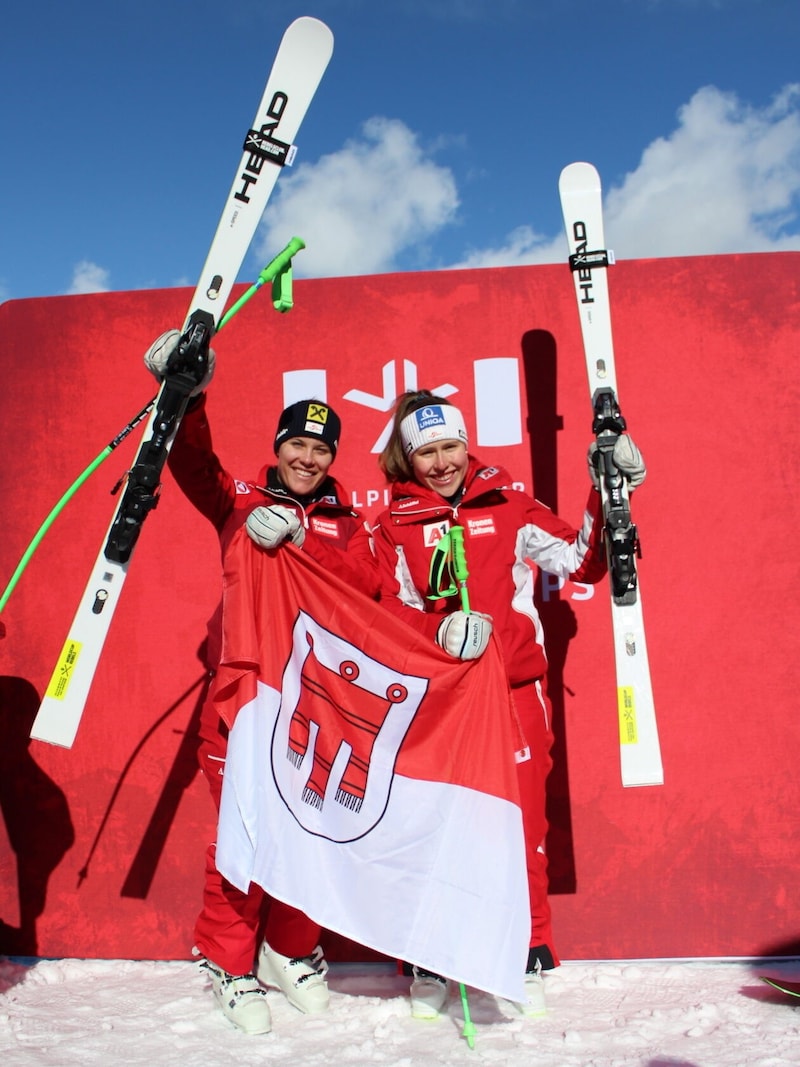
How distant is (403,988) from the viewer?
2668mm

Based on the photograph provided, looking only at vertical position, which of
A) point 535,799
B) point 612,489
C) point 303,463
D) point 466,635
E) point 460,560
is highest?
point 303,463

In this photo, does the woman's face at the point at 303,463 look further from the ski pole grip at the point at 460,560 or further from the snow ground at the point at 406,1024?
the snow ground at the point at 406,1024

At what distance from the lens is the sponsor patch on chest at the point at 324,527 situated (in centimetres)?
254

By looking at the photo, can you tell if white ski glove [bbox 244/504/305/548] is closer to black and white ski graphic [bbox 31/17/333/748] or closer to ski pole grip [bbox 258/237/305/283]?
black and white ski graphic [bbox 31/17/333/748]

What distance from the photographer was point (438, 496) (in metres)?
2.56

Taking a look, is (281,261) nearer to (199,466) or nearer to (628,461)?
(199,466)

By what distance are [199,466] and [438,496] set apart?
74 centimetres

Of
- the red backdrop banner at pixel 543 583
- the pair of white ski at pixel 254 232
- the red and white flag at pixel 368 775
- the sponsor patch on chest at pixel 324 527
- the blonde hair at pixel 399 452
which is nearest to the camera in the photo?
the red and white flag at pixel 368 775

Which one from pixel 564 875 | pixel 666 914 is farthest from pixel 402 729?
pixel 666 914

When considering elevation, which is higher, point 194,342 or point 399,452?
point 194,342

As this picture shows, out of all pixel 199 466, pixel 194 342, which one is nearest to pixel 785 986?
pixel 199 466

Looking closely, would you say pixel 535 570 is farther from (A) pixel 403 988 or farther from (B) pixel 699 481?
(A) pixel 403 988

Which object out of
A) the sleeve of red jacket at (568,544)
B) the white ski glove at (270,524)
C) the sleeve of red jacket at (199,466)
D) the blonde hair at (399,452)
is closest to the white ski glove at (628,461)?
the sleeve of red jacket at (568,544)

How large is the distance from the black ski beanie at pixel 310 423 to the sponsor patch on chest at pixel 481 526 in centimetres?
50
